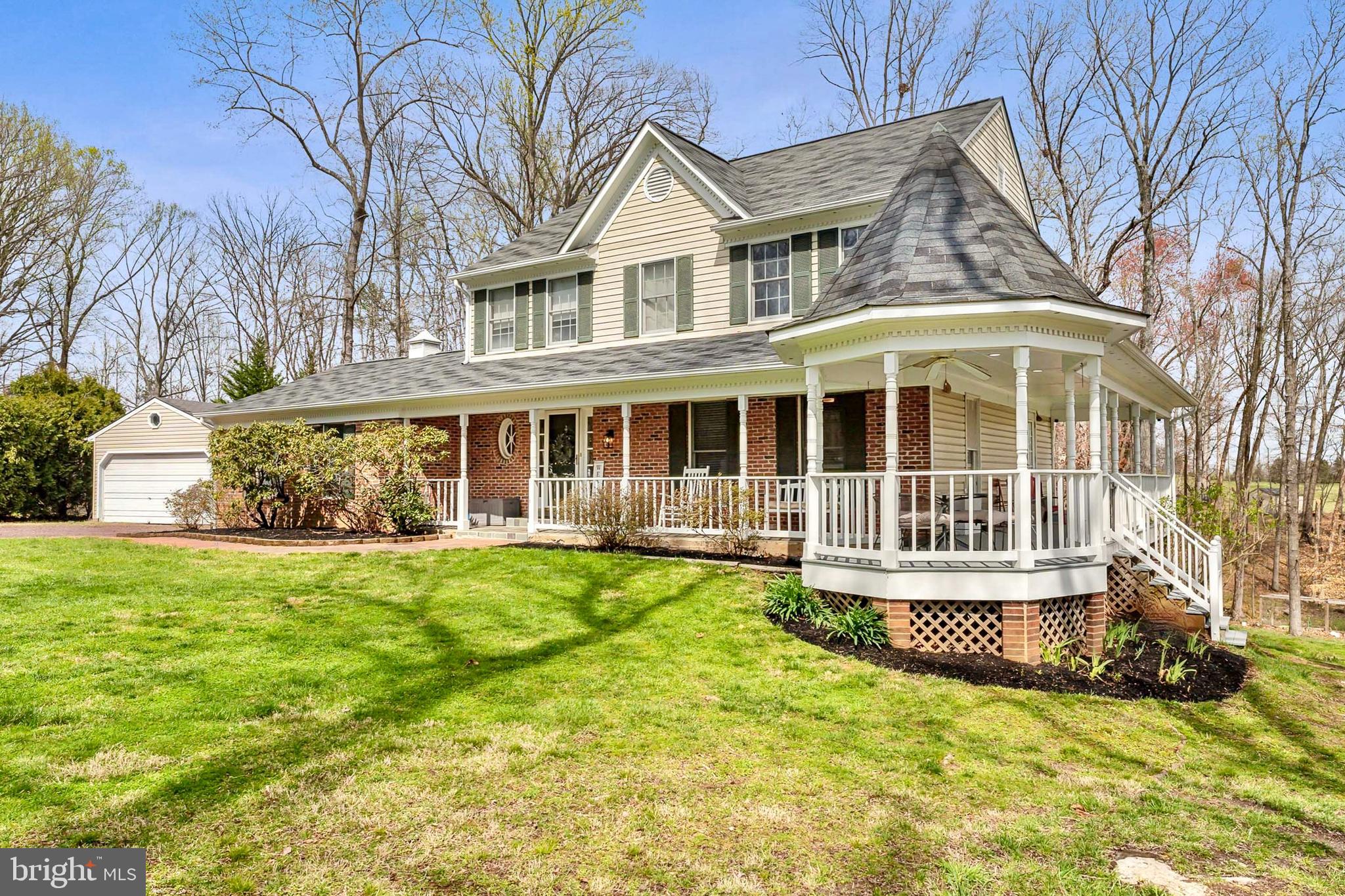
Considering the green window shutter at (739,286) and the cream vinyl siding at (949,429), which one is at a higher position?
the green window shutter at (739,286)

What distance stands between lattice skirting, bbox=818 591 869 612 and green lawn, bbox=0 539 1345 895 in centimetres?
84

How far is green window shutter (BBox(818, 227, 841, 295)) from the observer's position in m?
13.6

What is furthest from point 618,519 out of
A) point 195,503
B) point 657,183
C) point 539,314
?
point 195,503

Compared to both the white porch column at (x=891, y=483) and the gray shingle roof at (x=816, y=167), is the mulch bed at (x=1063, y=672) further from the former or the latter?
the gray shingle roof at (x=816, y=167)

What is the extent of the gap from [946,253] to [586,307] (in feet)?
32.0

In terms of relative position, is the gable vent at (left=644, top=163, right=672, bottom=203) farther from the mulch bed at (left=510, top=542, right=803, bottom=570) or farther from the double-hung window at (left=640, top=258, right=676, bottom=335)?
the mulch bed at (left=510, top=542, right=803, bottom=570)

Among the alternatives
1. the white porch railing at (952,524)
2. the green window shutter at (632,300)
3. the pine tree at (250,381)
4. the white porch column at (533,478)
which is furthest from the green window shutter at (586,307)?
the pine tree at (250,381)

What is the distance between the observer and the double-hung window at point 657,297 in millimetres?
15516

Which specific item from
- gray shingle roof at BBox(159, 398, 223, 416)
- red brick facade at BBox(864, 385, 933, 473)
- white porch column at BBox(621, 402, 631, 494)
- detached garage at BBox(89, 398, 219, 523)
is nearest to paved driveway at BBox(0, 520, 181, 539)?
detached garage at BBox(89, 398, 219, 523)

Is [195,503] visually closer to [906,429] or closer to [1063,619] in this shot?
[906,429]

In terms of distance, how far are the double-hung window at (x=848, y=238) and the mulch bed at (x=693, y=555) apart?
5.68 meters

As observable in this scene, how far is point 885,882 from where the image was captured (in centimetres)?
365

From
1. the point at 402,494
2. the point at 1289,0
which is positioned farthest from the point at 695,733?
the point at 1289,0

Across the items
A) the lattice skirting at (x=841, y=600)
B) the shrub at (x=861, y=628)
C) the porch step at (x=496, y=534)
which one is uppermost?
the porch step at (x=496, y=534)
